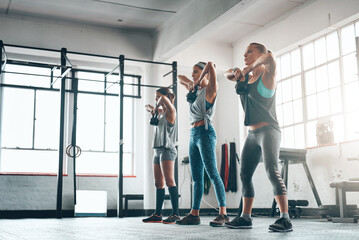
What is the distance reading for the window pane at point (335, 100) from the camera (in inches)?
238

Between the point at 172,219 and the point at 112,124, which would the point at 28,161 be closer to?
the point at 112,124

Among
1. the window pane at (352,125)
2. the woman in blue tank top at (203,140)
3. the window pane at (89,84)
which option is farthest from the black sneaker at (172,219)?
the window pane at (89,84)

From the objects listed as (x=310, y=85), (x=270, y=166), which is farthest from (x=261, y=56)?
(x=310, y=85)

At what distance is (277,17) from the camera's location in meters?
7.04

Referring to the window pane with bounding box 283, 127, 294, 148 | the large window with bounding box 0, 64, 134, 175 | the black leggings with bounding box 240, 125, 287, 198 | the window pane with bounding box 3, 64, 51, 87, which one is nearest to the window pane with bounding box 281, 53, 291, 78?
the window pane with bounding box 283, 127, 294, 148

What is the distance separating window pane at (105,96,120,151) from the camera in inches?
307

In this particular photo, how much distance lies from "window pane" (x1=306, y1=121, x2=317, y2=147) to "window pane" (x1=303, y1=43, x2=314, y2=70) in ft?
2.89

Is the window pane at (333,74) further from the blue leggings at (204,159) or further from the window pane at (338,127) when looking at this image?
the blue leggings at (204,159)

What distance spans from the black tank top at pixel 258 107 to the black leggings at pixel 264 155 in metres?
0.06

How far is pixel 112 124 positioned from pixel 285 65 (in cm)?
314

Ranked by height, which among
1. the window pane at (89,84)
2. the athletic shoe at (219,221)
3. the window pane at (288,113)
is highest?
the window pane at (89,84)

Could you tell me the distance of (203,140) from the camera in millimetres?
3652

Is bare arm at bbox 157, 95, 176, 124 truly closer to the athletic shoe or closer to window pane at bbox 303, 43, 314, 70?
the athletic shoe

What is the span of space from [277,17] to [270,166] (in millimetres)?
4598
